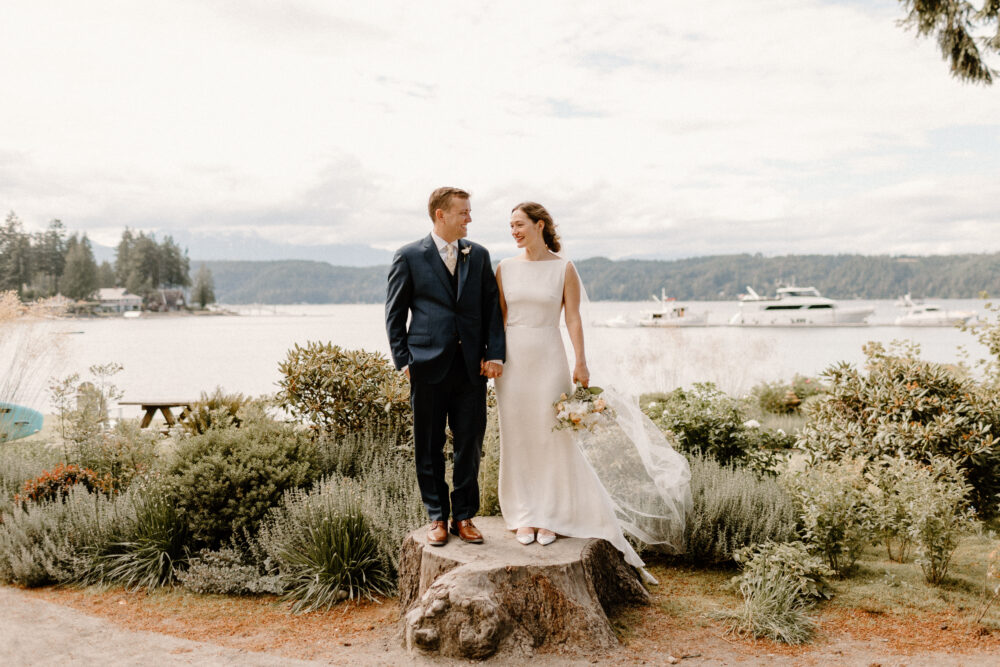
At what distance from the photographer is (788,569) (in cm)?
494

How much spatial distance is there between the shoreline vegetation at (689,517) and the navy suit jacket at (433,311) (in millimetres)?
1630

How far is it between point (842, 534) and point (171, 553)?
17.7ft

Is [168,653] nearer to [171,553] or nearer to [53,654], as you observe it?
[53,654]

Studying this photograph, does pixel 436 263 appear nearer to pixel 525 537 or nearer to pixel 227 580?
pixel 525 537

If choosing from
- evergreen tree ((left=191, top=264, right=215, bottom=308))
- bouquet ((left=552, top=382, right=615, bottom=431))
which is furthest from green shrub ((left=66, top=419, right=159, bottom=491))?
evergreen tree ((left=191, top=264, right=215, bottom=308))

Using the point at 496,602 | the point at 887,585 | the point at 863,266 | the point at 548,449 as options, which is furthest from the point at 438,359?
the point at 863,266

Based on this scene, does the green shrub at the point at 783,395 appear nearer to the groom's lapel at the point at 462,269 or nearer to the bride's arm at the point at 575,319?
the bride's arm at the point at 575,319

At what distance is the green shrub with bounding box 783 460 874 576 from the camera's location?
17.8 feet

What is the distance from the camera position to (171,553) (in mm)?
5797

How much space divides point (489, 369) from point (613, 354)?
→ 48.9 inches

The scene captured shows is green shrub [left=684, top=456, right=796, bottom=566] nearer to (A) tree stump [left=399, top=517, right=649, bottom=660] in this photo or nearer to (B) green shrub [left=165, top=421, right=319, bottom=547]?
(A) tree stump [left=399, top=517, right=649, bottom=660]

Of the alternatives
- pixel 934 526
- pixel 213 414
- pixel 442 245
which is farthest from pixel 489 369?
pixel 213 414

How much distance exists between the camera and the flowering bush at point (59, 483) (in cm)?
668

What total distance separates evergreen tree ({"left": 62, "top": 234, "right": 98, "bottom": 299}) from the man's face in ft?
188
